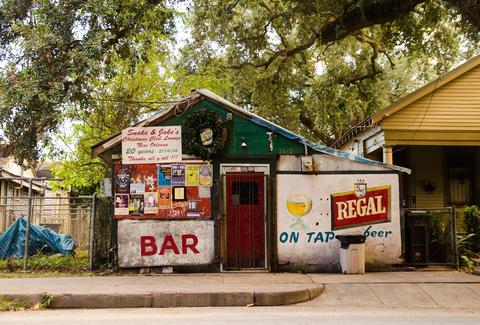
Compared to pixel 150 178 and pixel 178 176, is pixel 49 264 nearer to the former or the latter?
pixel 150 178

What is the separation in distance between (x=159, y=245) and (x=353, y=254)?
4.47 m

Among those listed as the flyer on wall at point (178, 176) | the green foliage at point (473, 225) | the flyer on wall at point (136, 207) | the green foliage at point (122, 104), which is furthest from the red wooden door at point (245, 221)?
the green foliage at point (122, 104)

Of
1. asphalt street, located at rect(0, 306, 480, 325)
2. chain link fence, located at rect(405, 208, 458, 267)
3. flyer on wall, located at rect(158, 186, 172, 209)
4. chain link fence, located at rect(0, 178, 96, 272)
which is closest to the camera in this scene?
asphalt street, located at rect(0, 306, 480, 325)

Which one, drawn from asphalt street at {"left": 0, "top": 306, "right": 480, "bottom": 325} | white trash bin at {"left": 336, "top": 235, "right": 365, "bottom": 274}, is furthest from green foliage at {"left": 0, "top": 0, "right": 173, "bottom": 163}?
white trash bin at {"left": 336, "top": 235, "right": 365, "bottom": 274}

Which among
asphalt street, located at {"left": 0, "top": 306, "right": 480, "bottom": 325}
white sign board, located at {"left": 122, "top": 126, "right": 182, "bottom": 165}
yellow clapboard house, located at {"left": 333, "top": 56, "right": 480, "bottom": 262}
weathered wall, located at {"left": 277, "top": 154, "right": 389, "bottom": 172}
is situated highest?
yellow clapboard house, located at {"left": 333, "top": 56, "right": 480, "bottom": 262}

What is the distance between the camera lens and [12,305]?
8469 millimetres

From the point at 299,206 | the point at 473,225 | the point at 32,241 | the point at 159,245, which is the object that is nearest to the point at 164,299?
the point at 159,245

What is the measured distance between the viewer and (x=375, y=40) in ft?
75.7

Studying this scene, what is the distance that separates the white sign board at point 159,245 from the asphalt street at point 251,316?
131 inches

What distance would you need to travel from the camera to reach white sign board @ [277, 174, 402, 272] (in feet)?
39.0

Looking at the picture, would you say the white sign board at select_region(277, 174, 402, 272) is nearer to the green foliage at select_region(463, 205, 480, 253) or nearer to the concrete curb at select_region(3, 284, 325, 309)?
the green foliage at select_region(463, 205, 480, 253)

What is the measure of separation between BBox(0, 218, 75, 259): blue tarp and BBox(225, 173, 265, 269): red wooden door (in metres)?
4.84

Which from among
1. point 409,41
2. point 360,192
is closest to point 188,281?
point 360,192

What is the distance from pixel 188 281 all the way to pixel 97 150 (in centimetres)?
395
